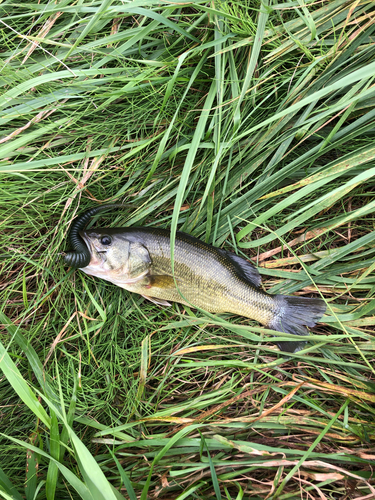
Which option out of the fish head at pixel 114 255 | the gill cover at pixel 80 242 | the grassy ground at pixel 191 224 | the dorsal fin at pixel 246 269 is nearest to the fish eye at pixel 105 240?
the fish head at pixel 114 255

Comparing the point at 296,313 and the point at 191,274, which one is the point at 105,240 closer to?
the point at 191,274

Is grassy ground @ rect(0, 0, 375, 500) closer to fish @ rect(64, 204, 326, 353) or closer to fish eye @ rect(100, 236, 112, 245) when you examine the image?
fish @ rect(64, 204, 326, 353)

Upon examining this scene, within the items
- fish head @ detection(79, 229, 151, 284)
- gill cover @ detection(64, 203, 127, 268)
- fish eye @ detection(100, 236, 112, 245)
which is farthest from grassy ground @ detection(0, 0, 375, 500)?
fish eye @ detection(100, 236, 112, 245)

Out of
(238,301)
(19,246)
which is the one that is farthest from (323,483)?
(19,246)

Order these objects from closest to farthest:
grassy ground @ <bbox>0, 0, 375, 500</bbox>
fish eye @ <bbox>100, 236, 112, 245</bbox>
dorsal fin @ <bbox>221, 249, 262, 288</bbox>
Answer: grassy ground @ <bbox>0, 0, 375, 500</bbox> < fish eye @ <bbox>100, 236, 112, 245</bbox> < dorsal fin @ <bbox>221, 249, 262, 288</bbox>

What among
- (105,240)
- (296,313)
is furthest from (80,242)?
(296,313)

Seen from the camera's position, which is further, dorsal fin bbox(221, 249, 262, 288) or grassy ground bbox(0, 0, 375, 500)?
dorsal fin bbox(221, 249, 262, 288)
